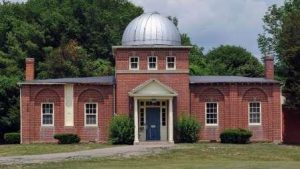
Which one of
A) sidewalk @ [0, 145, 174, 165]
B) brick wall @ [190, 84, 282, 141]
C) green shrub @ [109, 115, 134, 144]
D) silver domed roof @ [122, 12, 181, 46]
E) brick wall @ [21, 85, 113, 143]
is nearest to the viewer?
sidewalk @ [0, 145, 174, 165]

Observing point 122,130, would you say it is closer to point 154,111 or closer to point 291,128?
point 154,111

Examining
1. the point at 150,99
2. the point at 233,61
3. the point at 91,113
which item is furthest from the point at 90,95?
the point at 233,61

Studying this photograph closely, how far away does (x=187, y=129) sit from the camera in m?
48.8

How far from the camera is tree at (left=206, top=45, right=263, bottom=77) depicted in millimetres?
82812

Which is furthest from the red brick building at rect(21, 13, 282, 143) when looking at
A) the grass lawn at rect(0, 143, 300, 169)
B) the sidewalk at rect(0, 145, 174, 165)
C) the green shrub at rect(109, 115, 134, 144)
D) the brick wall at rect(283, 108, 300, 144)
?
the sidewalk at rect(0, 145, 174, 165)

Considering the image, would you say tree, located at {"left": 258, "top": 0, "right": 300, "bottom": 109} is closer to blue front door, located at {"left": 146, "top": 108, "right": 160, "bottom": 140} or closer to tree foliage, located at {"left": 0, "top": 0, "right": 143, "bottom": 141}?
blue front door, located at {"left": 146, "top": 108, "right": 160, "bottom": 140}

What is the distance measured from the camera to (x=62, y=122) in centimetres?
4981

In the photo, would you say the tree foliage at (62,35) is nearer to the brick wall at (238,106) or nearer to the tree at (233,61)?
the tree at (233,61)

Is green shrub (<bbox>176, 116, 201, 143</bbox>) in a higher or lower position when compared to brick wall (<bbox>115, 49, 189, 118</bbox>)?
lower

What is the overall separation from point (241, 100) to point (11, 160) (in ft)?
67.3

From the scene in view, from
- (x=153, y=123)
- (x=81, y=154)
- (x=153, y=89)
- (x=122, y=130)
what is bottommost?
(x=81, y=154)

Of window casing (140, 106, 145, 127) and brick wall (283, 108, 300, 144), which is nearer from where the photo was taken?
window casing (140, 106, 145, 127)

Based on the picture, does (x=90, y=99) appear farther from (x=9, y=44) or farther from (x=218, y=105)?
(x=9, y=44)

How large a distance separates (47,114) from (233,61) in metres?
43.1
